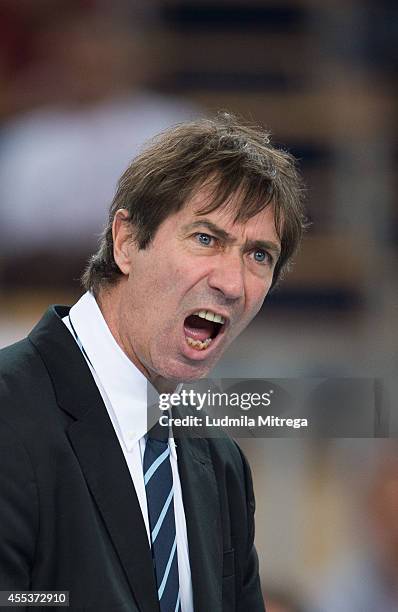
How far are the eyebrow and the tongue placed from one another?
0.27 feet

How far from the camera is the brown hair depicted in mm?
781

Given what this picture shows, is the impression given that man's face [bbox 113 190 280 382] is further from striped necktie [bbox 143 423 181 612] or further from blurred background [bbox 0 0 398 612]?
blurred background [bbox 0 0 398 612]

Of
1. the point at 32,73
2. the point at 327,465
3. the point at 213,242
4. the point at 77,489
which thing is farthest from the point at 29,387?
the point at 32,73

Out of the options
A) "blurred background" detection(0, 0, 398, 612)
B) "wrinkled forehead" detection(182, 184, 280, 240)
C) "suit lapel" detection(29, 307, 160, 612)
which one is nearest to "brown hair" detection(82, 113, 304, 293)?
"wrinkled forehead" detection(182, 184, 280, 240)

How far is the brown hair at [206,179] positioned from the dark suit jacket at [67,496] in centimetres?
11

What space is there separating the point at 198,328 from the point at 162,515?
0.54 ft

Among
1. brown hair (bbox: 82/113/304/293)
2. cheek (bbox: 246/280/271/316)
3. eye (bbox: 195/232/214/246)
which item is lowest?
cheek (bbox: 246/280/271/316)

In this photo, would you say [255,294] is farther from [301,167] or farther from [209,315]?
[301,167]

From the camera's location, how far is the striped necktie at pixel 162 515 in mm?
749

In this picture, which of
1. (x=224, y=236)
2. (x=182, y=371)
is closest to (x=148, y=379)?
(x=182, y=371)

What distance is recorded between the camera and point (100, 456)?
0.73m

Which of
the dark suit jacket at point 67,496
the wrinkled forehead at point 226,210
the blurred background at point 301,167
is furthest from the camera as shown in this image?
the blurred background at point 301,167

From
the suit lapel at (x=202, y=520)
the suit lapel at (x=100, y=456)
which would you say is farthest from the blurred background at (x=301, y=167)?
the suit lapel at (x=100, y=456)

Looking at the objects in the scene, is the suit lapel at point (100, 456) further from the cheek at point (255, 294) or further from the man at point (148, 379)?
the cheek at point (255, 294)
